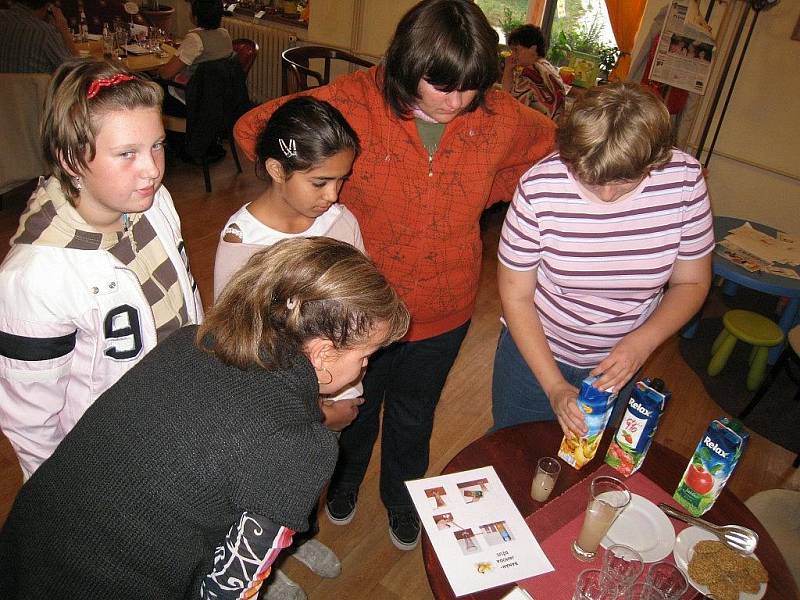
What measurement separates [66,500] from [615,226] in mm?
1219

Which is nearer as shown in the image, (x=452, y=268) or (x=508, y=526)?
(x=508, y=526)

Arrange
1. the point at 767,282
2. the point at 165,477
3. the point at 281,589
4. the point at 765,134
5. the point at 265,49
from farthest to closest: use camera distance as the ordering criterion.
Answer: the point at 265,49, the point at 765,134, the point at 767,282, the point at 281,589, the point at 165,477

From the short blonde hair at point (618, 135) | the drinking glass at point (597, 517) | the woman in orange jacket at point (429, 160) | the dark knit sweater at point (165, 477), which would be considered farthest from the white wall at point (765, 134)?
the dark knit sweater at point (165, 477)

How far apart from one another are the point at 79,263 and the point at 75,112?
0.28 m

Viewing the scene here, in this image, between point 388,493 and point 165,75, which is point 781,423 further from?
point 165,75

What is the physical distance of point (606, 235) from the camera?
1432 mm

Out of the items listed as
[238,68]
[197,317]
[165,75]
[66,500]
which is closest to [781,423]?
[197,317]

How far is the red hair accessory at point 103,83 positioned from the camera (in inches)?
44.8

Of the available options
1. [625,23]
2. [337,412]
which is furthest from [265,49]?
[337,412]

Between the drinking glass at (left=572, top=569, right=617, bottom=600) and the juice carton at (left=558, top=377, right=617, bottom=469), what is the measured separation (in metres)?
0.31

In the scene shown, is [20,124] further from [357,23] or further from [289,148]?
[357,23]

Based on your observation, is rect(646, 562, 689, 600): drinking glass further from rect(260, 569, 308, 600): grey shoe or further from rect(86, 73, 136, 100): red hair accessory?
rect(86, 73, 136, 100): red hair accessory

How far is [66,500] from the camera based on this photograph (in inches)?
37.0

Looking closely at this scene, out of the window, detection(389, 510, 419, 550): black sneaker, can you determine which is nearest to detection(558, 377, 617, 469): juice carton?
detection(389, 510, 419, 550): black sneaker
